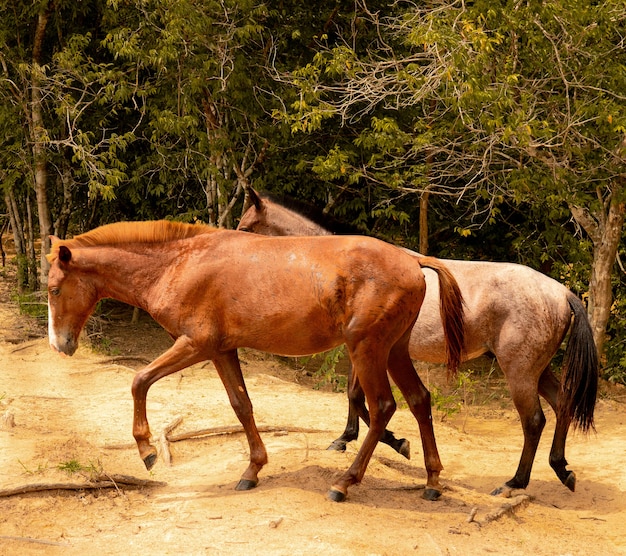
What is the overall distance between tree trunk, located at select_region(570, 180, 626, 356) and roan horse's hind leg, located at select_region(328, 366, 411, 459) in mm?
3925

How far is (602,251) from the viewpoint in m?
9.51

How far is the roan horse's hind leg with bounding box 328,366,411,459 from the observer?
669 cm

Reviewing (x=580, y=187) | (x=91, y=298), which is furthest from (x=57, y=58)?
(x=580, y=187)

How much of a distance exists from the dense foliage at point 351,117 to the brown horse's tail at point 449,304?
2575 millimetres

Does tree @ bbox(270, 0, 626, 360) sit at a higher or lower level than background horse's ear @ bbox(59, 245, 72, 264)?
higher

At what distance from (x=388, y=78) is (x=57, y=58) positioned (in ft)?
15.2

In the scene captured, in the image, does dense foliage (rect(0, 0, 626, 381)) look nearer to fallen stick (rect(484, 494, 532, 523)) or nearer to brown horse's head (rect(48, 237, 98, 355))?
fallen stick (rect(484, 494, 532, 523))

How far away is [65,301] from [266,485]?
1.94 metres

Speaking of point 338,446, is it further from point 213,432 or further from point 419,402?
point 419,402

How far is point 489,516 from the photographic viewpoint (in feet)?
17.9

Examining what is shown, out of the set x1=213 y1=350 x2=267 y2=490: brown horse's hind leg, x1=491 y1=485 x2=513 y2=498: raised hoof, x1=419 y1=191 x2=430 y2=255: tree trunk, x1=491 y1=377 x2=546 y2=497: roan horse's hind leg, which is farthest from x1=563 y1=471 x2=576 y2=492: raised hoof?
x1=419 y1=191 x2=430 y2=255: tree trunk

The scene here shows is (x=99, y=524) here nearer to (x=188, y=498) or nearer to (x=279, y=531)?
(x=188, y=498)

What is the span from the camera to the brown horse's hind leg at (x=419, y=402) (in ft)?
19.4

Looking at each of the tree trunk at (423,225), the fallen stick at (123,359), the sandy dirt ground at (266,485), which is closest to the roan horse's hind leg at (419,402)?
the sandy dirt ground at (266,485)
